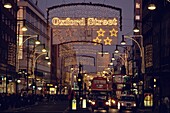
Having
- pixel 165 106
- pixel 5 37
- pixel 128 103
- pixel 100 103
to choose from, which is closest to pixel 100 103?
pixel 100 103

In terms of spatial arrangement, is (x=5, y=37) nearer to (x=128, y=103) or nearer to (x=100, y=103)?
(x=100, y=103)

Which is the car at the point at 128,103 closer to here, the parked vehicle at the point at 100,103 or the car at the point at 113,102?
the parked vehicle at the point at 100,103

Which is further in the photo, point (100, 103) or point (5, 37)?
point (5, 37)

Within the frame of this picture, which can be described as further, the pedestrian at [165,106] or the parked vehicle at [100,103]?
the parked vehicle at [100,103]

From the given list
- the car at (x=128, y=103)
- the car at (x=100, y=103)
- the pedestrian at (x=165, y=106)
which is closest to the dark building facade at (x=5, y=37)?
the car at (x=100, y=103)

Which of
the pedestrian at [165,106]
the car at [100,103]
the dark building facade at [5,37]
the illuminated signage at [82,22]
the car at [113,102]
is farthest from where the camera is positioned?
the dark building facade at [5,37]

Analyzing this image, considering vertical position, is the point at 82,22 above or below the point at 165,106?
above

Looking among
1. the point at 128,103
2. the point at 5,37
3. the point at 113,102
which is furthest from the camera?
the point at 5,37

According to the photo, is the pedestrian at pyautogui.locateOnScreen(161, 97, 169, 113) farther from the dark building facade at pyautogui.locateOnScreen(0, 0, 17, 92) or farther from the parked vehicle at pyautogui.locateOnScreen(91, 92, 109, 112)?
the dark building facade at pyautogui.locateOnScreen(0, 0, 17, 92)

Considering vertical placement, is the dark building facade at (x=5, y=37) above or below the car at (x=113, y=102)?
above

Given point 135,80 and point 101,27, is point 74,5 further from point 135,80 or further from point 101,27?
point 135,80

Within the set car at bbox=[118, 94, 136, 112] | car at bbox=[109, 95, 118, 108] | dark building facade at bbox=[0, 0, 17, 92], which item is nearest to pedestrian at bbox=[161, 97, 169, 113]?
car at bbox=[118, 94, 136, 112]

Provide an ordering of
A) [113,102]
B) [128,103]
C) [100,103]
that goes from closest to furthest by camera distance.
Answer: [128,103]
[100,103]
[113,102]

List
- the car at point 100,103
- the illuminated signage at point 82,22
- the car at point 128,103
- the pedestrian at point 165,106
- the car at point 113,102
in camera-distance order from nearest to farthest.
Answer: the pedestrian at point 165,106 < the car at point 128,103 < the car at point 100,103 < the illuminated signage at point 82,22 < the car at point 113,102
